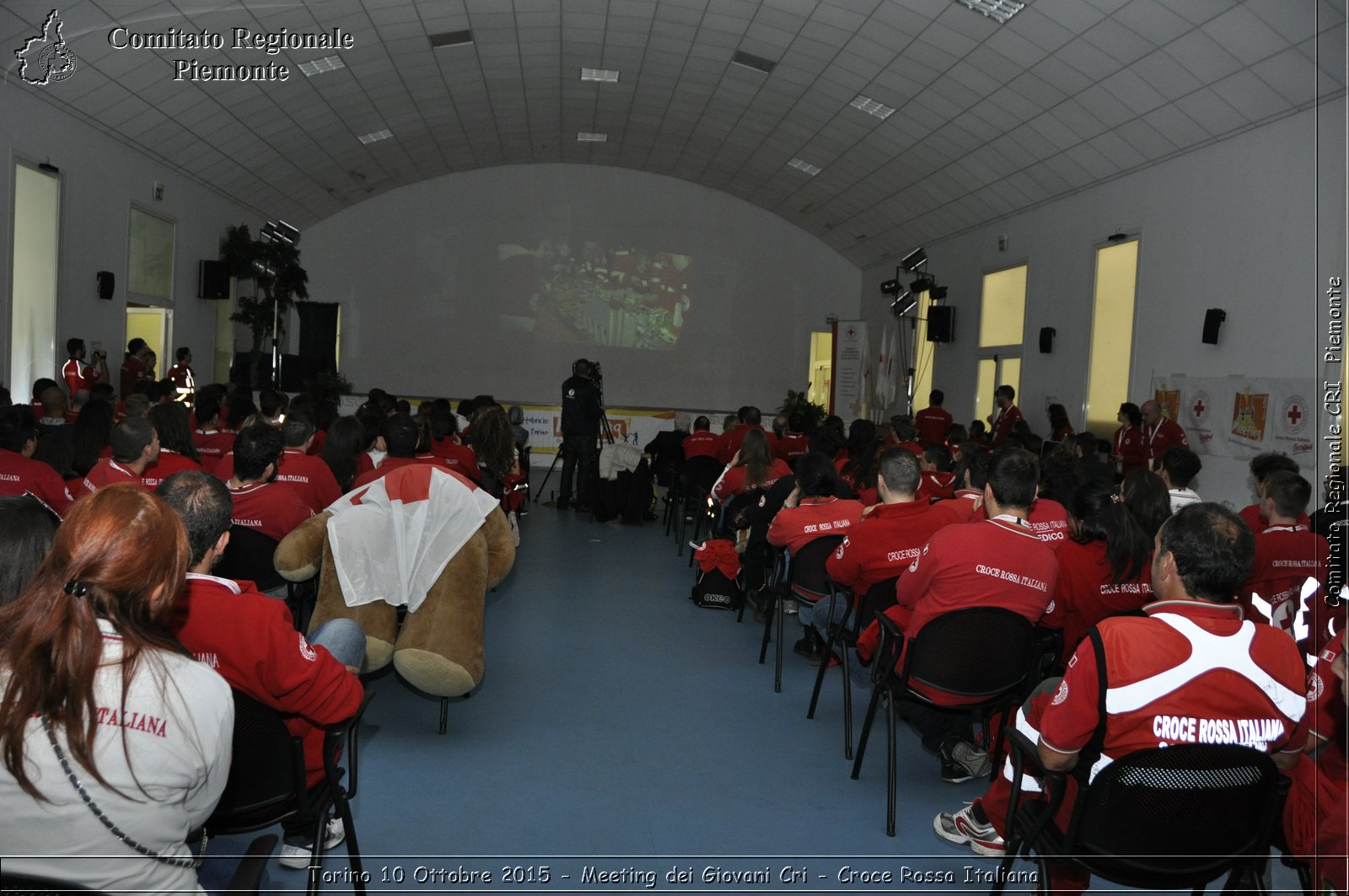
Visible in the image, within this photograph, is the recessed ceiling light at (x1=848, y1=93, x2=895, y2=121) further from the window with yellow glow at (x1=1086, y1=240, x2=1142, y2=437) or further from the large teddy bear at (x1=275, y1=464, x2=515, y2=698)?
the large teddy bear at (x1=275, y1=464, x2=515, y2=698)

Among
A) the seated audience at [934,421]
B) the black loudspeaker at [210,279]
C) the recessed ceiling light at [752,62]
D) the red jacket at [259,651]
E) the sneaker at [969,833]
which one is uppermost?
the recessed ceiling light at [752,62]

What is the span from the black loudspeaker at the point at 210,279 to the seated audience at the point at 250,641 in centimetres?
1240

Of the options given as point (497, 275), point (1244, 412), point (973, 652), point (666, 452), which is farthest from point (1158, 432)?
point (497, 275)

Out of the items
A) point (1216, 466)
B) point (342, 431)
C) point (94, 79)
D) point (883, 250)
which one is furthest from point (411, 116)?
point (1216, 466)

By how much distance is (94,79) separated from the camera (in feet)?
30.7

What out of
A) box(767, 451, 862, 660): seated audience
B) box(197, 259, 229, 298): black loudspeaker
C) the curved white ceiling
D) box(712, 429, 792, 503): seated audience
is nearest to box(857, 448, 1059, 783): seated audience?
box(767, 451, 862, 660): seated audience

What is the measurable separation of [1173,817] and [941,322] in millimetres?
13420

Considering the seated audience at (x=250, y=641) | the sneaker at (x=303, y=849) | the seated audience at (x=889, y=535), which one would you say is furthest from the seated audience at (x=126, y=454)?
the seated audience at (x=889, y=535)

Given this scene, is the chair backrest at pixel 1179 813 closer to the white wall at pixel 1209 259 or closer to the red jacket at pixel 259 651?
the red jacket at pixel 259 651

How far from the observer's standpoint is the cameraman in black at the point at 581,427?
9.57 metres

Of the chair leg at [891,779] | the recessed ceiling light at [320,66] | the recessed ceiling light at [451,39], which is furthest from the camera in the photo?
the recessed ceiling light at [451,39]

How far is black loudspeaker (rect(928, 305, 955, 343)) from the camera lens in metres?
14.8

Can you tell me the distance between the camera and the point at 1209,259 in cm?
922

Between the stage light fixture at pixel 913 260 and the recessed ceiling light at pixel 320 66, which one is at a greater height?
the recessed ceiling light at pixel 320 66
